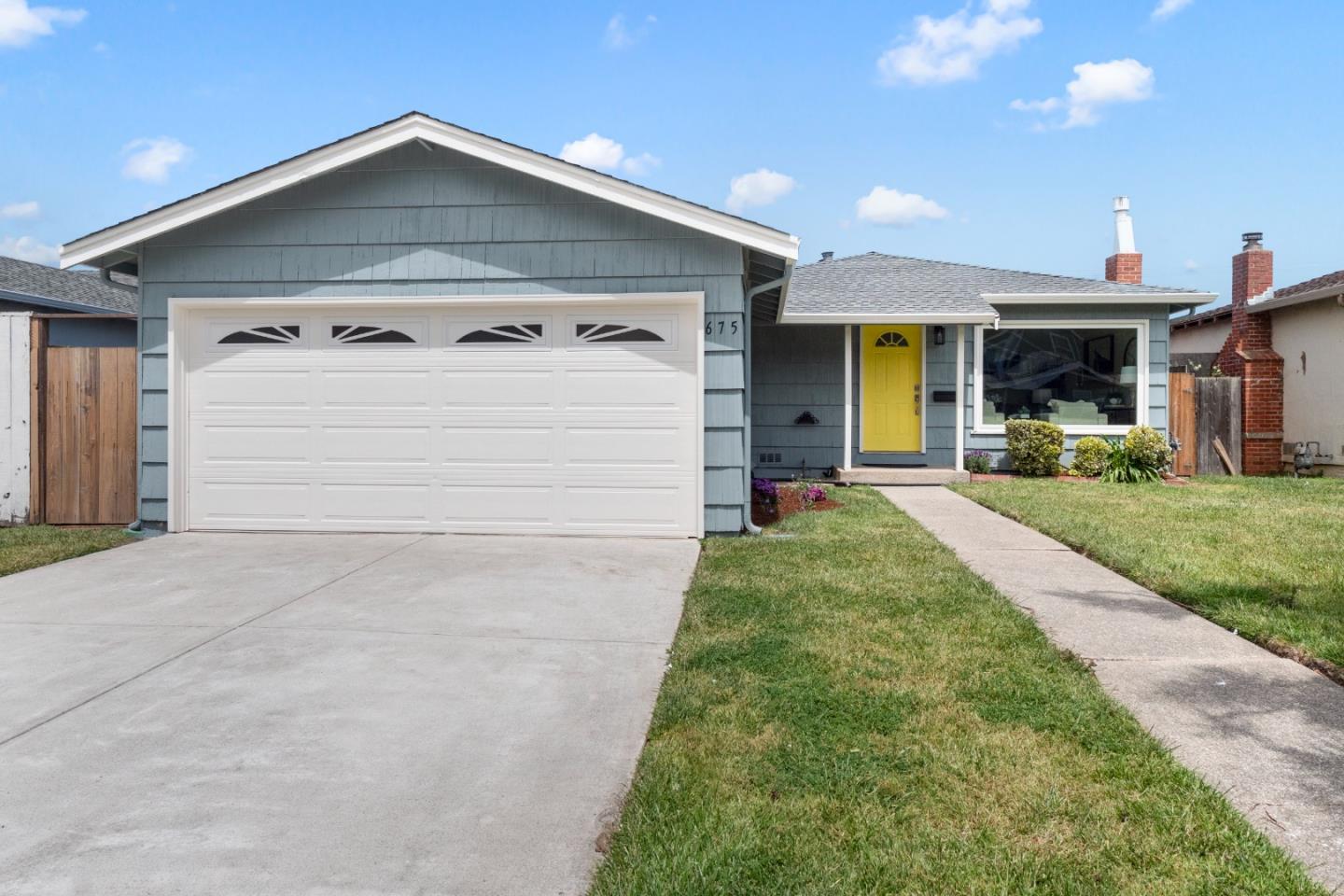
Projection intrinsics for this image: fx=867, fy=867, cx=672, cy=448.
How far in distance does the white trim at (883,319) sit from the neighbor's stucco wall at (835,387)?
723 mm

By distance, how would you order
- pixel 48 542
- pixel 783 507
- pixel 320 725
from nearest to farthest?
pixel 320 725
pixel 48 542
pixel 783 507

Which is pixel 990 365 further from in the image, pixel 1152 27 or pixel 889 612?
→ pixel 889 612

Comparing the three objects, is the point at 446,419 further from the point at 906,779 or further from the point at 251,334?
the point at 906,779

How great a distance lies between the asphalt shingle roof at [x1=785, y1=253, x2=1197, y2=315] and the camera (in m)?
12.2

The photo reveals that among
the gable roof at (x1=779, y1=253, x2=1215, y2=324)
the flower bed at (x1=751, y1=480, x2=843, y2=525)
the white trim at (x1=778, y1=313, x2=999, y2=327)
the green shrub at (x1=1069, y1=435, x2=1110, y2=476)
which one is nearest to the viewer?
the flower bed at (x1=751, y1=480, x2=843, y2=525)

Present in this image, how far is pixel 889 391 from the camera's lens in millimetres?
12883

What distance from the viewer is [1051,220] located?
19.0 metres

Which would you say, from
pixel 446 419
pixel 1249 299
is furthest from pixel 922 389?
pixel 446 419

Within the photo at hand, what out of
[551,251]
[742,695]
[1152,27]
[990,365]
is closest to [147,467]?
[551,251]

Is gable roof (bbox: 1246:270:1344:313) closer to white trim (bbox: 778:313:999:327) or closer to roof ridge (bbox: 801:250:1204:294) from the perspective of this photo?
roof ridge (bbox: 801:250:1204:294)

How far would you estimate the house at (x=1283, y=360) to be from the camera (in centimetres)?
1317

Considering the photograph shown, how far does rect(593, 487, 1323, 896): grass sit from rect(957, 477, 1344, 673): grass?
4.87ft

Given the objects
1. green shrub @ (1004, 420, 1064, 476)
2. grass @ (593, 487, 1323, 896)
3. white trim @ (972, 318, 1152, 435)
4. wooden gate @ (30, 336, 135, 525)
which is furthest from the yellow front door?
wooden gate @ (30, 336, 135, 525)

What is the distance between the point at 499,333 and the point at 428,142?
173cm
